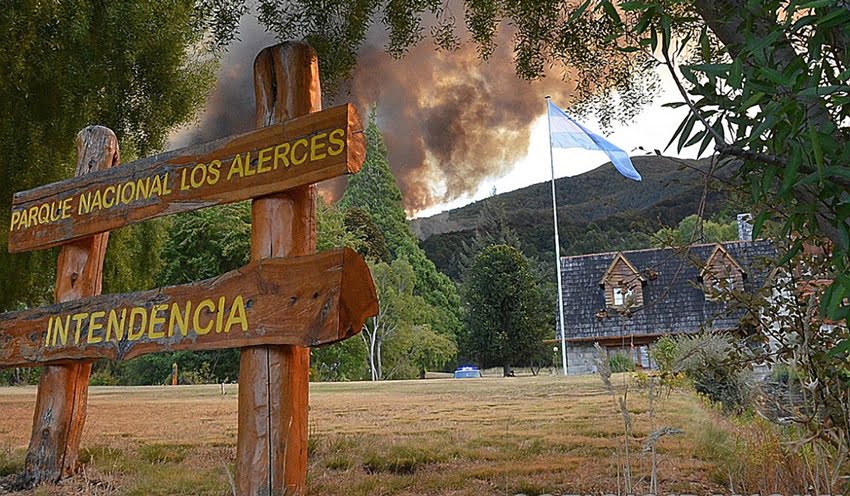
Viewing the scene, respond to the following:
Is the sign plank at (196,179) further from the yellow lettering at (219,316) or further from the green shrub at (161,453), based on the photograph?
the green shrub at (161,453)

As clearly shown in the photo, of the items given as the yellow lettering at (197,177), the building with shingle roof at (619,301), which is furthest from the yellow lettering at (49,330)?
the building with shingle roof at (619,301)

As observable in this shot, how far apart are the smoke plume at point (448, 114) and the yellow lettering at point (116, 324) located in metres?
8.02

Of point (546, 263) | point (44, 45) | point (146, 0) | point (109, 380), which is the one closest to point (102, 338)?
point (146, 0)

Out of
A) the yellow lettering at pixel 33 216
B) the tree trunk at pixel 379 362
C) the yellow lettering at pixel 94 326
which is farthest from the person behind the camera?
the tree trunk at pixel 379 362

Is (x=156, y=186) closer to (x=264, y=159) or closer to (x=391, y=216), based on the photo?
(x=264, y=159)

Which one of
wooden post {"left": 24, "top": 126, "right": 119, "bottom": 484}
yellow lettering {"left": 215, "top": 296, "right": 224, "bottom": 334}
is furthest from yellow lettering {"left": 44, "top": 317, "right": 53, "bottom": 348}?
yellow lettering {"left": 215, "top": 296, "right": 224, "bottom": 334}

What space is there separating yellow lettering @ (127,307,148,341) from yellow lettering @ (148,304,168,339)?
33mm

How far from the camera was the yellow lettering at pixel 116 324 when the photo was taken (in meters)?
2.49

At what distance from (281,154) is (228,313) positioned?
0.54 meters

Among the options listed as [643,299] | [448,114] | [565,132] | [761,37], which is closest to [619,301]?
[643,299]

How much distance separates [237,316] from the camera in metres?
2.17

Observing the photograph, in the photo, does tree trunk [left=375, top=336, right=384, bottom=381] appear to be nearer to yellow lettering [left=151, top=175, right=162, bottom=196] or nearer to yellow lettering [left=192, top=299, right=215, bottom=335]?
yellow lettering [left=151, top=175, right=162, bottom=196]

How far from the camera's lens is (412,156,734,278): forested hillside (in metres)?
20.2

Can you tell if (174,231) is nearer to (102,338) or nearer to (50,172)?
(50,172)
